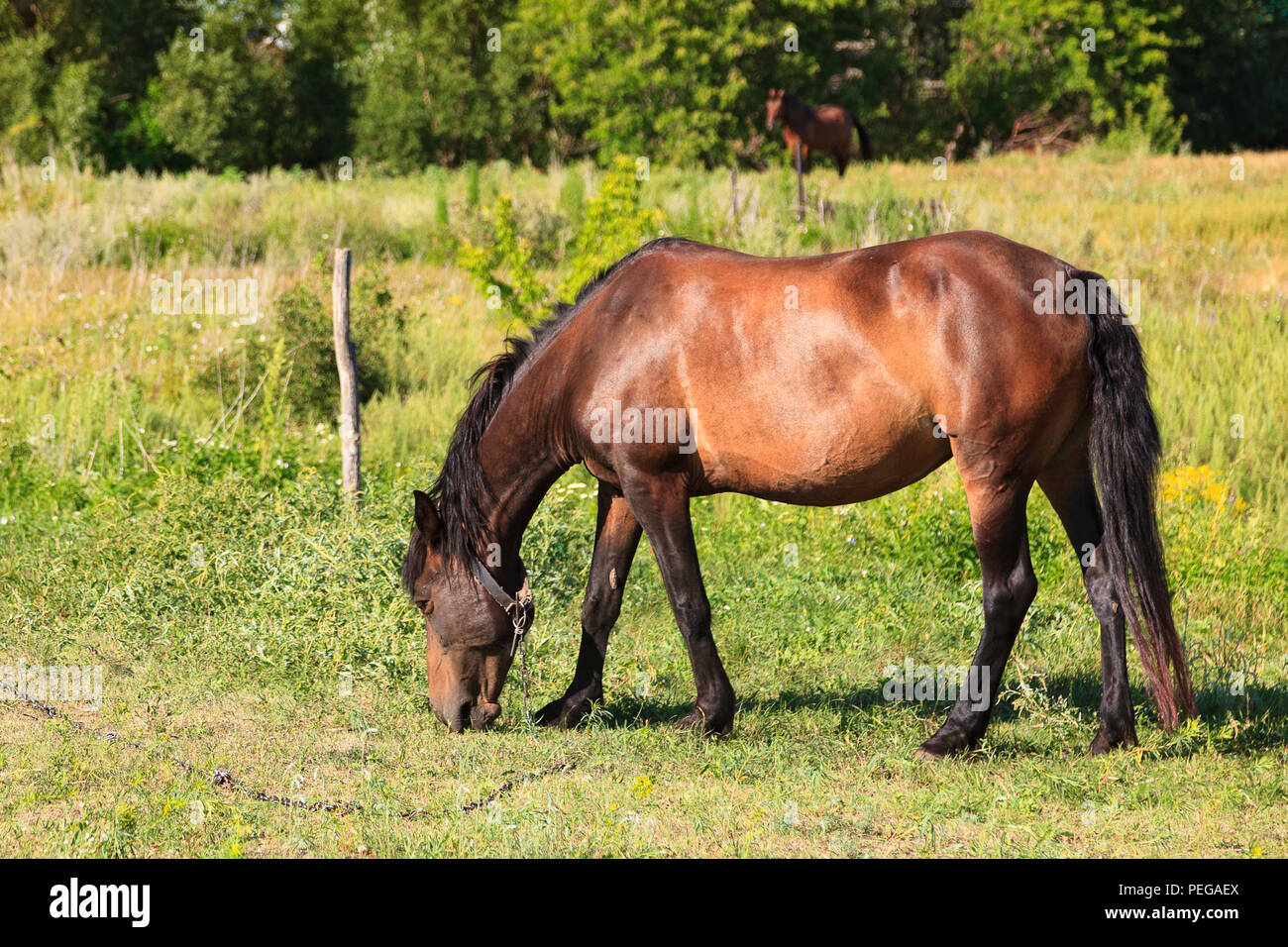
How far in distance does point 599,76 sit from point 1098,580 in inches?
1248

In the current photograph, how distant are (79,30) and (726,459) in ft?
128

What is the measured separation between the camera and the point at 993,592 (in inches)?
205

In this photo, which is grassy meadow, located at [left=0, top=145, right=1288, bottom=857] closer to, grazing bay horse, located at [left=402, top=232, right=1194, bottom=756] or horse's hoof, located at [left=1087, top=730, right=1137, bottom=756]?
horse's hoof, located at [left=1087, top=730, right=1137, bottom=756]

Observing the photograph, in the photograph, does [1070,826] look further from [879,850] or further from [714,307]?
[714,307]

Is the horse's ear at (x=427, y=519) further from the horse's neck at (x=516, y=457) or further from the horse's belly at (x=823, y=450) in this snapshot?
the horse's belly at (x=823, y=450)

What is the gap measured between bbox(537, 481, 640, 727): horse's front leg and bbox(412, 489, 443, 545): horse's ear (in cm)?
77

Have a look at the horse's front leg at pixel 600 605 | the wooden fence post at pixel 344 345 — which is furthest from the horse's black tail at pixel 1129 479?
the wooden fence post at pixel 344 345

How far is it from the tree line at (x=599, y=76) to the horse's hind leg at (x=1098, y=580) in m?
28.2

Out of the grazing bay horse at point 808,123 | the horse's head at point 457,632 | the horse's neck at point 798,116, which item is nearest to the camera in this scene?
the horse's head at point 457,632

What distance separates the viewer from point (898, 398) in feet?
16.6

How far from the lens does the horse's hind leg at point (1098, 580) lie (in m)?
5.34

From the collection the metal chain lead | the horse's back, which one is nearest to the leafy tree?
the horse's back

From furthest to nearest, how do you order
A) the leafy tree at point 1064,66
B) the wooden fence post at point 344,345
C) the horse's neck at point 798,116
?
the leafy tree at point 1064,66 < the horse's neck at point 798,116 < the wooden fence post at point 344,345

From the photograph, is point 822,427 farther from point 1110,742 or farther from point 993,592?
point 1110,742
